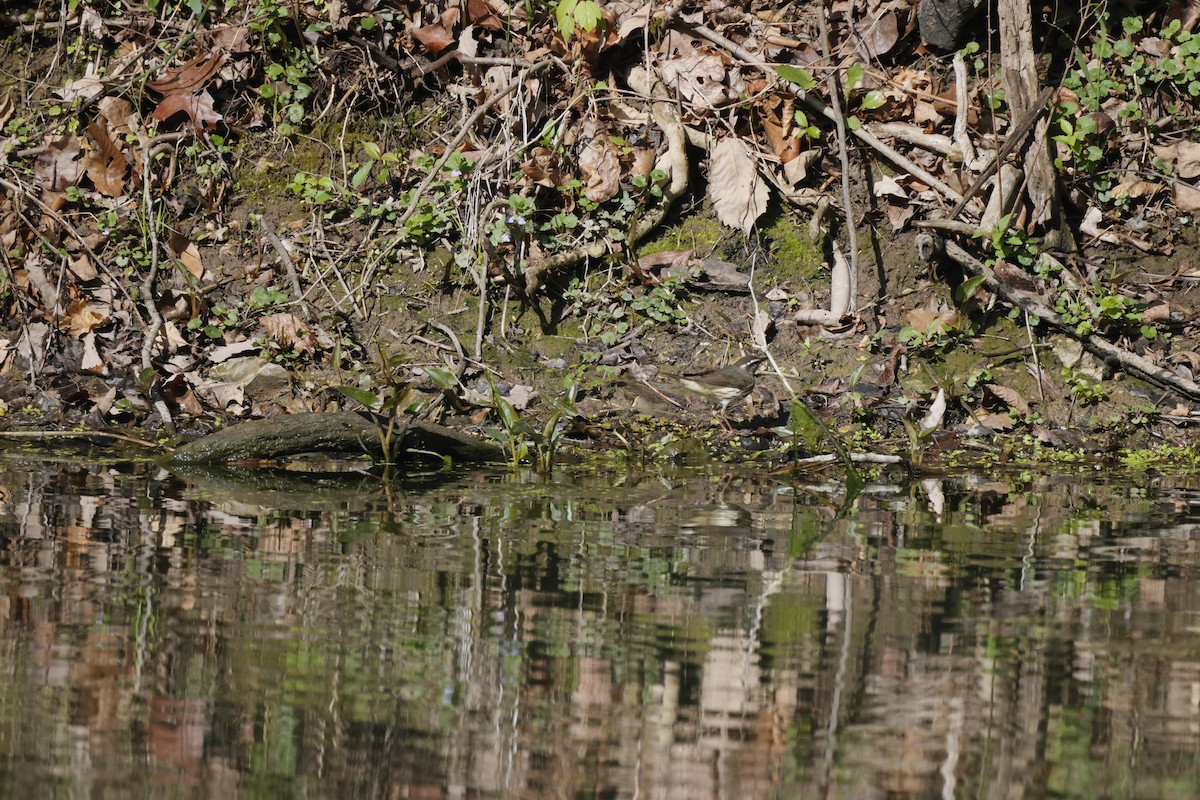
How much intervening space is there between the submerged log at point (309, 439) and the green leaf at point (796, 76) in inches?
105

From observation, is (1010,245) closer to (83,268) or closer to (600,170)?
(600,170)

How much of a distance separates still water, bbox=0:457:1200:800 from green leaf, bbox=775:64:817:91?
2.92 meters

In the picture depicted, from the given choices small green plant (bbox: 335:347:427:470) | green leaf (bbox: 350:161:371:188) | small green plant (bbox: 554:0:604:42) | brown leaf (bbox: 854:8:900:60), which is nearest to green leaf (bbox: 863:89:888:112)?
brown leaf (bbox: 854:8:900:60)

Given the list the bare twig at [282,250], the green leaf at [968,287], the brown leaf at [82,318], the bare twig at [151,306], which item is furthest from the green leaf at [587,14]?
the brown leaf at [82,318]

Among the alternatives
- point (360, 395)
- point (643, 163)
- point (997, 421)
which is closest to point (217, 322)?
point (360, 395)

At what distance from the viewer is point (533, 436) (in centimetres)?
485

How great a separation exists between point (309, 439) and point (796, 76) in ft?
10.2

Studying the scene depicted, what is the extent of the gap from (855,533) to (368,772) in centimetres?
214

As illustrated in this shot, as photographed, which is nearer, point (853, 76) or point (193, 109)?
point (853, 76)

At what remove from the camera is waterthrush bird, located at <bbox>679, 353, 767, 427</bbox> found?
5.48m

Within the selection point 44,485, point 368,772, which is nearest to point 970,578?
point 368,772

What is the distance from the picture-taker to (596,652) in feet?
7.91

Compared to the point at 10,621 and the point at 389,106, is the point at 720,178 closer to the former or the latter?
the point at 389,106

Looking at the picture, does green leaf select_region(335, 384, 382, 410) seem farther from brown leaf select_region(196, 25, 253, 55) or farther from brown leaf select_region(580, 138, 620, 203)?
brown leaf select_region(196, 25, 253, 55)
